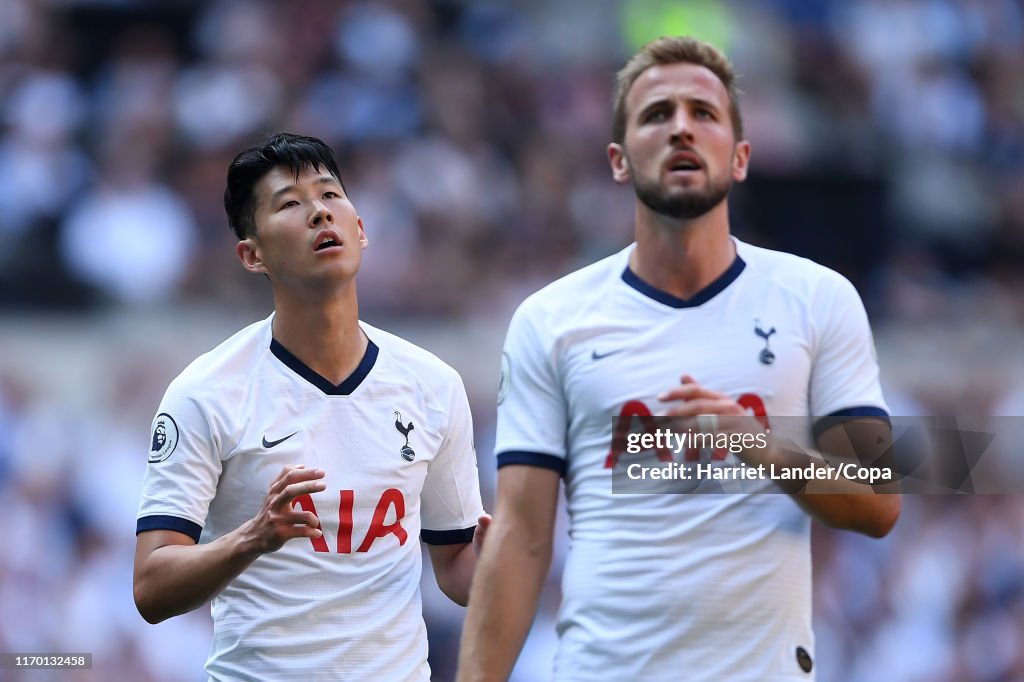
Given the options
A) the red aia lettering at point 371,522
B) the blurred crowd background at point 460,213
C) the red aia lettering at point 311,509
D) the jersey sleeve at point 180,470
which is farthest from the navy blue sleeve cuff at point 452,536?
the blurred crowd background at point 460,213

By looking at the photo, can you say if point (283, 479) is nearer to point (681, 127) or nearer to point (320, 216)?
point (320, 216)

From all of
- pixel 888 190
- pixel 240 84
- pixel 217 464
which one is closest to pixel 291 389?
pixel 217 464

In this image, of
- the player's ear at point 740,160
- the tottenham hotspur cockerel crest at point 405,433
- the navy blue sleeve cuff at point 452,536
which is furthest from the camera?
the navy blue sleeve cuff at point 452,536

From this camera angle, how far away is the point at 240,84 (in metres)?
11.9

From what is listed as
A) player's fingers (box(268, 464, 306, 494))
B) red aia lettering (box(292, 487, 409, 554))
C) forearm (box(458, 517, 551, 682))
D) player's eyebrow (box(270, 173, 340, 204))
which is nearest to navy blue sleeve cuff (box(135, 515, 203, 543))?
red aia lettering (box(292, 487, 409, 554))

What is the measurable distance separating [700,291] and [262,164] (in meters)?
1.55

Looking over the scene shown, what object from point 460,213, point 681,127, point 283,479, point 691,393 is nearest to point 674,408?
point 691,393

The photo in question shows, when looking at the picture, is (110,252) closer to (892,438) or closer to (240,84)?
(240,84)

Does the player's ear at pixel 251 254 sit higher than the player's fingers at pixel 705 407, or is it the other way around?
the player's ear at pixel 251 254

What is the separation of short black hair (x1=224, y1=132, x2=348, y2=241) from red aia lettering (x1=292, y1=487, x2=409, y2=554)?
0.91 meters

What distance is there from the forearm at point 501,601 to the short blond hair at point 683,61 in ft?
3.89

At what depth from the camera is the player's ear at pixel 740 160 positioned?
4363 millimetres

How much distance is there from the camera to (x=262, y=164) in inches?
198

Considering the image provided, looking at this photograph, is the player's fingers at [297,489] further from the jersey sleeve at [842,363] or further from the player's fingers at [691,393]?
the jersey sleeve at [842,363]
